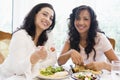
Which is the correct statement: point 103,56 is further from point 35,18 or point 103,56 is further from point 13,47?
point 13,47

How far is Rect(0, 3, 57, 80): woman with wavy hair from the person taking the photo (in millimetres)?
1475

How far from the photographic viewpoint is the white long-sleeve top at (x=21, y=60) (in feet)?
4.76

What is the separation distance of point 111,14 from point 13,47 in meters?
1.54

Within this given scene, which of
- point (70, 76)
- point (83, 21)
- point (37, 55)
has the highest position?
point (83, 21)

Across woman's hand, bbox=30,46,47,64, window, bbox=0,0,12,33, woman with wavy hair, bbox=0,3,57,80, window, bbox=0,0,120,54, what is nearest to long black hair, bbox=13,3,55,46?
woman with wavy hair, bbox=0,3,57,80

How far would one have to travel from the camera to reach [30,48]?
1619 mm

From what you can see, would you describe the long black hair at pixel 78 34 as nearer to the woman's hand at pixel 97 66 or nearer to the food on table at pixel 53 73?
the woman's hand at pixel 97 66

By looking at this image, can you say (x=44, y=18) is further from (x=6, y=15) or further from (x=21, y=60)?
(x=6, y=15)

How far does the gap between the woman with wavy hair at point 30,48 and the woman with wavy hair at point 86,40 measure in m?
0.24

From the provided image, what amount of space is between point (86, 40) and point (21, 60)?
0.75m

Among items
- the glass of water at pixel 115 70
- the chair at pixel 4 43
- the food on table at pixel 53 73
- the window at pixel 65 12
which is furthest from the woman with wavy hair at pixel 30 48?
the window at pixel 65 12

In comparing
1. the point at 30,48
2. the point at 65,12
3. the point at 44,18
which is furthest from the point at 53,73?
the point at 65,12

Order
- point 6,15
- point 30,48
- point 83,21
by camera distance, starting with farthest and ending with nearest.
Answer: point 6,15 < point 83,21 < point 30,48

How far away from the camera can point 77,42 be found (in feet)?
6.59
